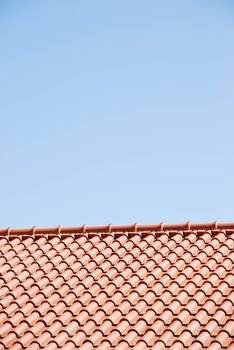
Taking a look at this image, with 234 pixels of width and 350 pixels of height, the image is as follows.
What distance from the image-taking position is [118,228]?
568 inches

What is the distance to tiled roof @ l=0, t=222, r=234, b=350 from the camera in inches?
434

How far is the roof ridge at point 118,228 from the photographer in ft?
46.1

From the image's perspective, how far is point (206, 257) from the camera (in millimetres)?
13078

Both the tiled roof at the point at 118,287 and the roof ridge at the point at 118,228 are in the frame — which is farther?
the roof ridge at the point at 118,228

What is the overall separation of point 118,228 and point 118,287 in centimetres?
207

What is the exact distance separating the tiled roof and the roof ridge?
0.02 meters

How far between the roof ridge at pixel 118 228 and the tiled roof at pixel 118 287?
2cm

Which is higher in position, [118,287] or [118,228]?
[118,228]

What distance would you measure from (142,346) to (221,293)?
5.71ft

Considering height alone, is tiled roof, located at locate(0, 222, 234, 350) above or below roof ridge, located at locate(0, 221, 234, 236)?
below

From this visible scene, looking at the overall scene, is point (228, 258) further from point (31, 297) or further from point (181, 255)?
point (31, 297)

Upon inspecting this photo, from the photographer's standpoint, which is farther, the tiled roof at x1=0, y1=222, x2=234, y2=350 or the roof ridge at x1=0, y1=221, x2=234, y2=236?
the roof ridge at x1=0, y1=221, x2=234, y2=236

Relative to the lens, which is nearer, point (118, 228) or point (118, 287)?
point (118, 287)

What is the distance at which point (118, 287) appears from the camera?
12.5 meters
